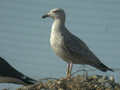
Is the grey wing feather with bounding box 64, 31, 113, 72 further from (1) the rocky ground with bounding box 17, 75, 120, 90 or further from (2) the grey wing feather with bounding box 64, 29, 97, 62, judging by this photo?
(1) the rocky ground with bounding box 17, 75, 120, 90

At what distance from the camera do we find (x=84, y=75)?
4371 mm

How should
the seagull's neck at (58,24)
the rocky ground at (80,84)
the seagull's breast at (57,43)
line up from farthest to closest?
1. the seagull's neck at (58,24)
2. the seagull's breast at (57,43)
3. the rocky ground at (80,84)

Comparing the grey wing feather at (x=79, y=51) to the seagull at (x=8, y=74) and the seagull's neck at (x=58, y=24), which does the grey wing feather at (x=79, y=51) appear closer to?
the seagull's neck at (x=58, y=24)

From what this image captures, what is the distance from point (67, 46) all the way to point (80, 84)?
14.4 ft

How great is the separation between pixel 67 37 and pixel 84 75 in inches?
157

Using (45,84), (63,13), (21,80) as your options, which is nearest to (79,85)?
(45,84)

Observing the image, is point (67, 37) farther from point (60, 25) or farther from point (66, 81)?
point (66, 81)

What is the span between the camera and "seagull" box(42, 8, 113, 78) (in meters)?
8.19

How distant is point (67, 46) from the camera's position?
8.38m

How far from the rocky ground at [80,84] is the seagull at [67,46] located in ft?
11.8

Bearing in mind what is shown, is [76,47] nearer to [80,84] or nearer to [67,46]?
[67,46]

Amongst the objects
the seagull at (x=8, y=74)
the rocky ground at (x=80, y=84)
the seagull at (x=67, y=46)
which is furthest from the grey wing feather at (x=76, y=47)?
the rocky ground at (x=80, y=84)

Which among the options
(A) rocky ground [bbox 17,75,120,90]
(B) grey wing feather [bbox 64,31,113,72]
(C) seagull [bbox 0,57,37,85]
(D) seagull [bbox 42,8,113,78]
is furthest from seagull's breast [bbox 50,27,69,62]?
(A) rocky ground [bbox 17,75,120,90]

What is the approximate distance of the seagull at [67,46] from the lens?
819 centimetres
